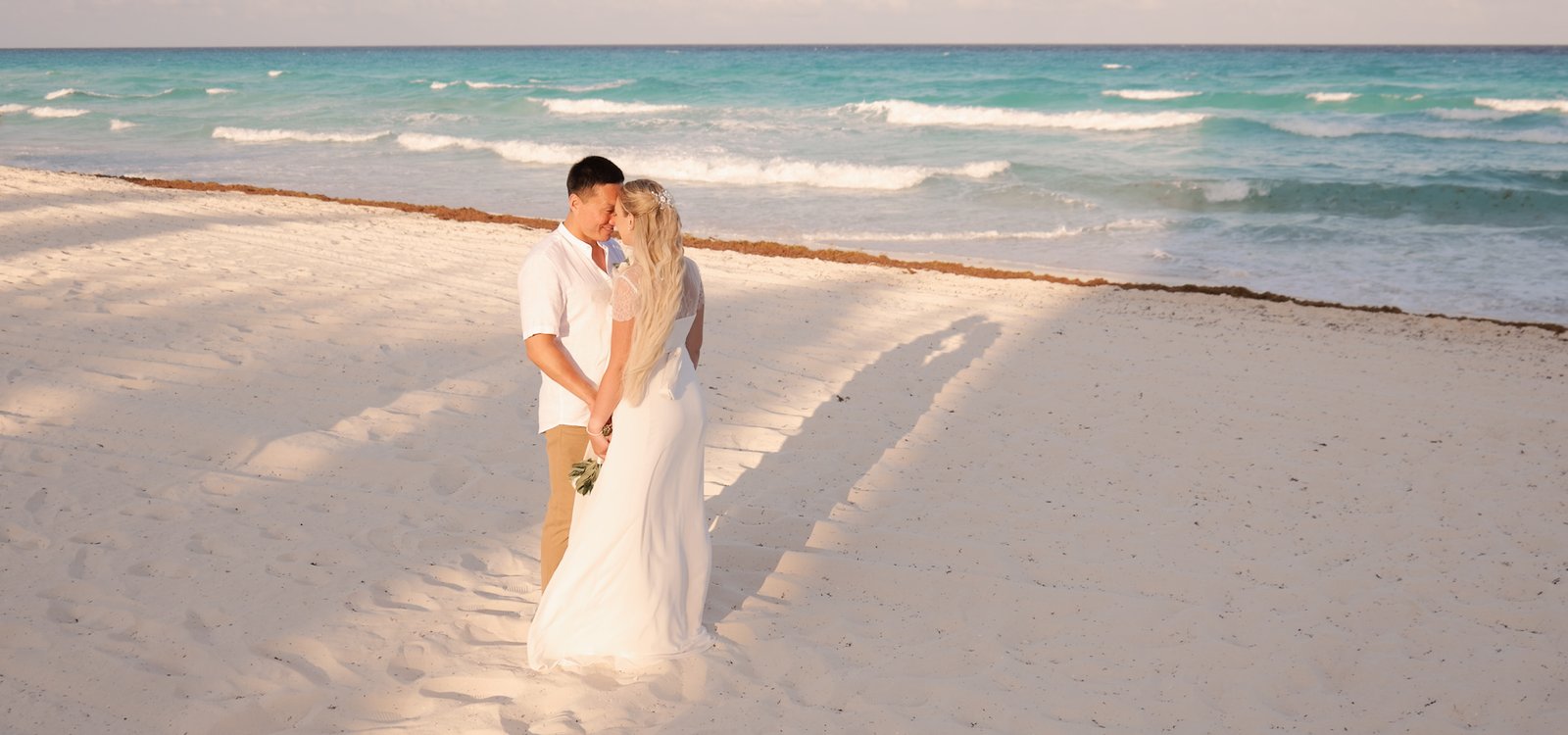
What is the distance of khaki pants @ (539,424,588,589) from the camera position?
12.7 ft

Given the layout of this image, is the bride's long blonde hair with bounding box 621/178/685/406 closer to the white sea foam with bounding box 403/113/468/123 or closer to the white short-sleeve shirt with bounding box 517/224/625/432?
the white short-sleeve shirt with bounding box 517/224/625/432

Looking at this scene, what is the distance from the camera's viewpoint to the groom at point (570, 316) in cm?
366

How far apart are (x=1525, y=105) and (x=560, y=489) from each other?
38943 mm

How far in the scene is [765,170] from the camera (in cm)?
2197

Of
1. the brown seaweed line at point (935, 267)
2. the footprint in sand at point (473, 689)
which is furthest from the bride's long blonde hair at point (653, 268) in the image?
the brown seaweed line at point (935, 267)

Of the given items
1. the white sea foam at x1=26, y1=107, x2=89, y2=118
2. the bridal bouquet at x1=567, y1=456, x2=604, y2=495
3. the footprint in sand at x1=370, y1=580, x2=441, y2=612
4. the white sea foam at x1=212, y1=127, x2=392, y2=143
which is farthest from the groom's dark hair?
the white sea foam at x1=26, y1=107, x2=89, y2=118

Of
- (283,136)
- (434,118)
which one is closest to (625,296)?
(283,136)

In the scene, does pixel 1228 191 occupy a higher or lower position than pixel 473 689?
higher

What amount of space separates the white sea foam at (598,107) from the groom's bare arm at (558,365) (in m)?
34.1

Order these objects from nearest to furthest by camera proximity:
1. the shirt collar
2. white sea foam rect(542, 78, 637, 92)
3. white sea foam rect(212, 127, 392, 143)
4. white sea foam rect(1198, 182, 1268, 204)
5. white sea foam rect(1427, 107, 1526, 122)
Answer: the shirt collar → white sea foam rect(1198, 182, 1268, 204) → white sea foam rect(212, 127, 392, 143) → white sea foam rect(1427, 107, 1526, 122) → white sea foam rect(542, 78, 637, 92)

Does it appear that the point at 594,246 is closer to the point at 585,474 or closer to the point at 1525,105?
the point at 585,474

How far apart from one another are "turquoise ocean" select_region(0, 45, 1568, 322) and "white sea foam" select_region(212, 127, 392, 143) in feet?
0.37

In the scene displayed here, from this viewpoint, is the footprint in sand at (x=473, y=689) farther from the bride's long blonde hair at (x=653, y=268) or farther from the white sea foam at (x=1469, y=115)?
the white sea foam at (x=1469, y=115)

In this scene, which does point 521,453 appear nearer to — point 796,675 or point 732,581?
point 732,581
